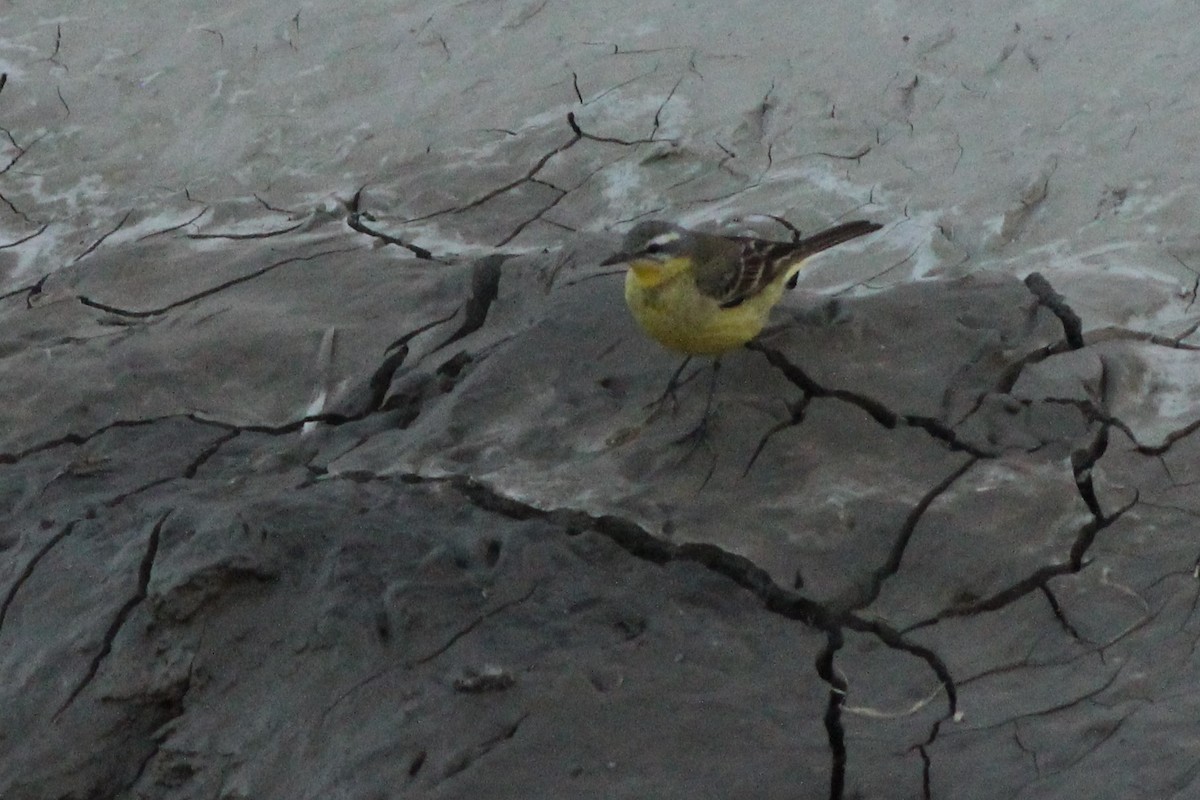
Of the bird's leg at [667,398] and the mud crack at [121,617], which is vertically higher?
the mud crack at [121,617]

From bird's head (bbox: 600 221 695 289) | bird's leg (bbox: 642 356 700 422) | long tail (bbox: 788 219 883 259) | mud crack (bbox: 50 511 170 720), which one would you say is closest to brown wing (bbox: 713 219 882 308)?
long tail (bbox: 788 219 883 259)

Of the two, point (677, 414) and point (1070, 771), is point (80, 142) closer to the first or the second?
point (677, 414)

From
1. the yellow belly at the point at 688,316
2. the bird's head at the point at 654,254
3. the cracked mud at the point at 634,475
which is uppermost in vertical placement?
the bird's head at the point at 654,254

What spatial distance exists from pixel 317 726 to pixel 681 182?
3.89 meters

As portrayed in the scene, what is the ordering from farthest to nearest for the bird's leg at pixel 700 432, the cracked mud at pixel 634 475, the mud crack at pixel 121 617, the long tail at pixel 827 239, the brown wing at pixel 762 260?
the long tail at pixel 827 239 → the brown wing at pixel 762 260 → the bird's leg at pixel 700 432 → the mud crack at pixel 121 617 → the cracked mud at pixel 634 475

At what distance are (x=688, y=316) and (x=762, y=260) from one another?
0.47 metres

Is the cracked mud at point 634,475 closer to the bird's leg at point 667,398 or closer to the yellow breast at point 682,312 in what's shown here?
the bird's leg at point 667,398

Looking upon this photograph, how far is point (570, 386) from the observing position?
192 inches

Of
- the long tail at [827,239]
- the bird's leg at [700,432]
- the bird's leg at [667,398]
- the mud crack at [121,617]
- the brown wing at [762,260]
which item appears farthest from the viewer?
the long tail at [827,239]

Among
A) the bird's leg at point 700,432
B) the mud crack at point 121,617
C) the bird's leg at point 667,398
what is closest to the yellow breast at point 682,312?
the bird's leg at point 667,398

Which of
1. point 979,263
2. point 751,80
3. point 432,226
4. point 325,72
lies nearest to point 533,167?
point 432,226

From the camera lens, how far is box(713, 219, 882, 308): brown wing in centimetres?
482

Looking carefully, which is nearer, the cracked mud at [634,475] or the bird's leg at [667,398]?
the cracked mud at [634,475]

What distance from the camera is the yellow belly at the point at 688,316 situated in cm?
473
